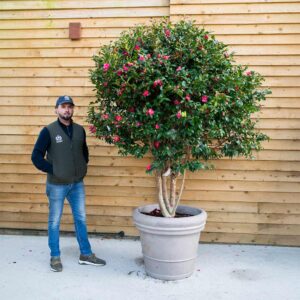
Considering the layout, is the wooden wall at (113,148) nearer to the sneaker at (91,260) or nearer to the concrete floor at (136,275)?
the concrete floor at (136,275)

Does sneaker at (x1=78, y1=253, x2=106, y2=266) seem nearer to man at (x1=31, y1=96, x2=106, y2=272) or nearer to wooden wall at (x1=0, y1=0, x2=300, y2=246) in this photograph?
man at (x1=31, y1=96, x2=106, y2=272)

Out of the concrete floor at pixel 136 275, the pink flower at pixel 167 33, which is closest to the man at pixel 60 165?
the concrete floor at pixel 136 275

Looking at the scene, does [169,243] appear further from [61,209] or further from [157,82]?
[157,82]

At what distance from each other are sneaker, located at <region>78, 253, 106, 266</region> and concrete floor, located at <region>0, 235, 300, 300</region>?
54mm

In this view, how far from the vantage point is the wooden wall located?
4422mm

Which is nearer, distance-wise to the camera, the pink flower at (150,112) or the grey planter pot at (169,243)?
the pink flower at (150,112)

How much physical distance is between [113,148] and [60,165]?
40.6 inches

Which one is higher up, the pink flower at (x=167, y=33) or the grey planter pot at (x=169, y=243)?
the pink flower at (x=167, y=33)

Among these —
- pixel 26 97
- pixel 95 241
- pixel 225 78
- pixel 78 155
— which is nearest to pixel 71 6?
pixel 26 97

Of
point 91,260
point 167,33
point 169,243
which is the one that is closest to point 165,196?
point 169,243

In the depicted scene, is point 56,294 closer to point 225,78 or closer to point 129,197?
point 129,197

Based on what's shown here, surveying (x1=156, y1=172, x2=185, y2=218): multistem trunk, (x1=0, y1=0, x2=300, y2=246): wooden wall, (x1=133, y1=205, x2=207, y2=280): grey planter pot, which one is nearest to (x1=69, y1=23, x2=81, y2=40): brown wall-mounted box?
(x1=0, y1=0, x2=300, y2=246): wooden wall

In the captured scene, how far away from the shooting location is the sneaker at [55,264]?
3.80 m

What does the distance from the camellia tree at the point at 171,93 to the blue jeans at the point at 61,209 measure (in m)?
0.68
